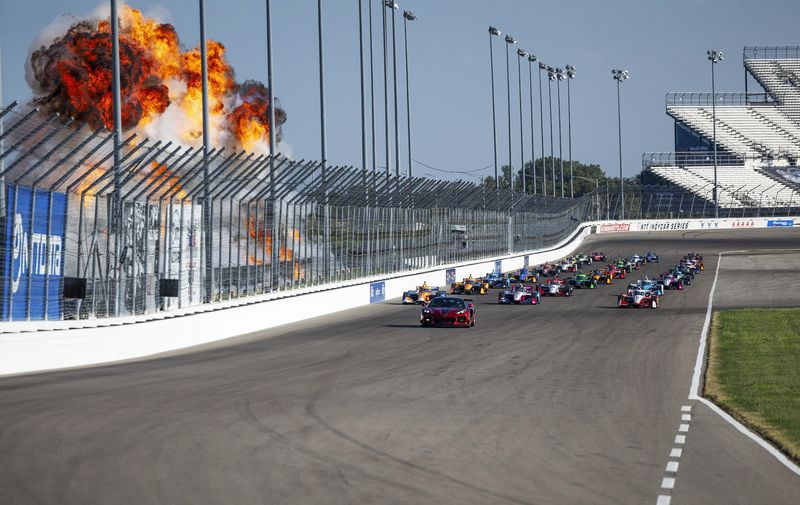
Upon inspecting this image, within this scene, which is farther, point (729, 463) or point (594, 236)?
point (594, 236)

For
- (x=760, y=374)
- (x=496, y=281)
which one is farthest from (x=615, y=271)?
(x=760, y=374)

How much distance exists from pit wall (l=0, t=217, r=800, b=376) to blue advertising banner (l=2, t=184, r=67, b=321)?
1.29 ft

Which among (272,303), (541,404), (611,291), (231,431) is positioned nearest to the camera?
(231,431)

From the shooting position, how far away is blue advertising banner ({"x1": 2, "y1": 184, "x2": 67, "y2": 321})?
22.5 meters

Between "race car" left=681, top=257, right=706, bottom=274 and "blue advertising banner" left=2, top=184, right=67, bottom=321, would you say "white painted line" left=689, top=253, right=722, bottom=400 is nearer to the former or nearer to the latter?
"blue advertising banner" left=2, top=184, right=67, bottom=321

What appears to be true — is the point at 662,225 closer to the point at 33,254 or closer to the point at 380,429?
the point at 33,254

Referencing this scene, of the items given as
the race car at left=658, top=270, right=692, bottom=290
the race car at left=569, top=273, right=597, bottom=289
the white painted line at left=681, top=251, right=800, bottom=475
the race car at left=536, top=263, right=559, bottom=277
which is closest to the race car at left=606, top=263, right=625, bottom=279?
the race car at left=536, top=263, right=559, bottom=277

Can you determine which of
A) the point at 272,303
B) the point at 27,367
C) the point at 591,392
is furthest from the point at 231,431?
the point at 272,303

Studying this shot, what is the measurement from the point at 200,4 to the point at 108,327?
51.9 ft

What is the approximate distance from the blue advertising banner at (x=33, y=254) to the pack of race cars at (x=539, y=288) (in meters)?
14.3

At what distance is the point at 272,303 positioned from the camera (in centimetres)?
3553

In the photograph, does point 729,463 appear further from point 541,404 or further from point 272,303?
point 272,303

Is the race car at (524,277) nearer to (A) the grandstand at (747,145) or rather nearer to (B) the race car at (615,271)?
(B) the race car at (615,271)

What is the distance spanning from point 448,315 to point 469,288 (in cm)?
1755
